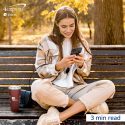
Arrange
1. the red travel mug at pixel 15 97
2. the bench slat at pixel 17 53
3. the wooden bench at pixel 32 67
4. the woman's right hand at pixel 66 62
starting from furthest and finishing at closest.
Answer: the bench slat at pixel 17 53 → the wooden bench at pixel 32 67 → the red travel mug at pixel 15 97 → the woman's right hand at pixel 66 62

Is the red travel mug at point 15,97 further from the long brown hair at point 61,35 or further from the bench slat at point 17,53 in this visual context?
the bench slat at point 17,53

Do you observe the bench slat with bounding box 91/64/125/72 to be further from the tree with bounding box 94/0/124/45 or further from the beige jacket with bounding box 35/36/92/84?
the tree with bounding box 94/0/124/45

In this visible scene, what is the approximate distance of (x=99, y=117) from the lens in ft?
14.9

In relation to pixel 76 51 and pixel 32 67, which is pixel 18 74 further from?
pixel 76 51

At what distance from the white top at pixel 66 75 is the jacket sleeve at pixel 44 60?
13 centimetres

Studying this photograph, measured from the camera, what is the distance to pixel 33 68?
5426mm

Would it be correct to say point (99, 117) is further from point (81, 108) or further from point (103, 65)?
point (103, 65)

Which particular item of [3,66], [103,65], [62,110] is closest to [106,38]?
[103,65]

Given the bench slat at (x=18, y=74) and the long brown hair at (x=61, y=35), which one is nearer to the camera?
the long brown hair at (x=61, y=35)

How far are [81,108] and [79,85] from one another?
1.57ft

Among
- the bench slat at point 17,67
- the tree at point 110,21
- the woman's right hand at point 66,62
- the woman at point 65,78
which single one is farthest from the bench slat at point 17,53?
the tree at point 110,21

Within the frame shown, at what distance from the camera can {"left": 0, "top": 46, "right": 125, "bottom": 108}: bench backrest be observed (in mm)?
5387

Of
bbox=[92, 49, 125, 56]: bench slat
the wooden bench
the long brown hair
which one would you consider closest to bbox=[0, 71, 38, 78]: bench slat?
the wooden bench

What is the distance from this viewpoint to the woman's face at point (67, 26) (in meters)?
4.75
